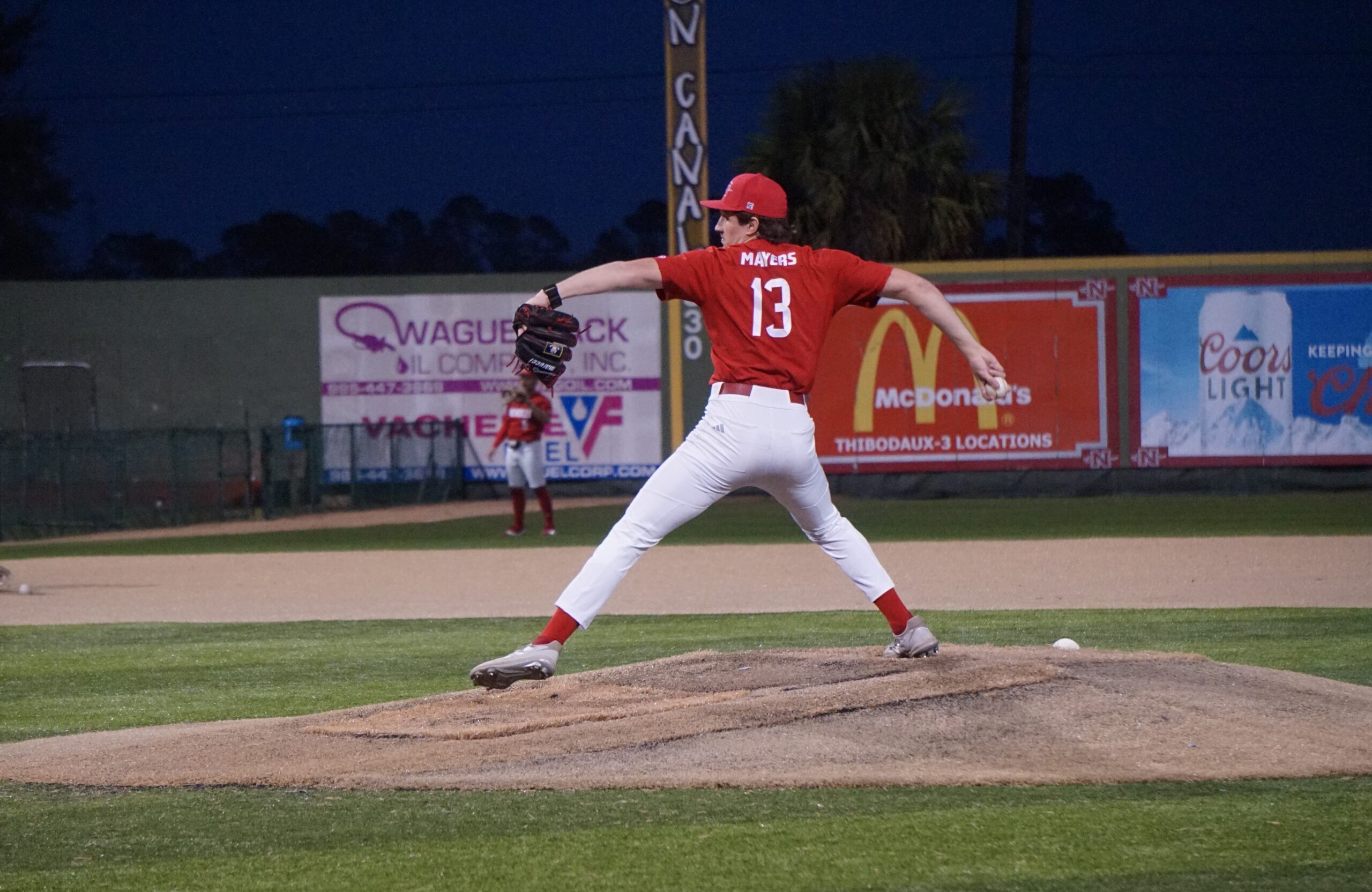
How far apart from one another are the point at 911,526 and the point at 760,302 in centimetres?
1396

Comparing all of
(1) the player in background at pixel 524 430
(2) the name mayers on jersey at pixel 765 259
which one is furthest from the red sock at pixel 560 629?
(1) the player in background at pixel 524 430

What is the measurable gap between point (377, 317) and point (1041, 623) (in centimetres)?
1999

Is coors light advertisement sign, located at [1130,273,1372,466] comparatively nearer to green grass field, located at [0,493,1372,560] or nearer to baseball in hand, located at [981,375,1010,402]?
green grass field, located at [0,493,1372,560]

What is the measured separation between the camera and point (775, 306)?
5809mm

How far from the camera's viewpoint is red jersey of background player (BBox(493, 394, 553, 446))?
57.3 ft

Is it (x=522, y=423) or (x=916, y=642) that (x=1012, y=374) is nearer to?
(x=522, y=423)

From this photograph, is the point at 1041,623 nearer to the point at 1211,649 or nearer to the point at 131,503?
the point at 1211,649

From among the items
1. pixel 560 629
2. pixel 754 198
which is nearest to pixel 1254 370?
pixel 754 198

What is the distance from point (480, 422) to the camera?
1085 inches

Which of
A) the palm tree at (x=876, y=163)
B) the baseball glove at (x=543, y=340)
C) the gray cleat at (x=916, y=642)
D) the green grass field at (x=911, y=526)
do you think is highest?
the palm tree at (x=876, y=163)

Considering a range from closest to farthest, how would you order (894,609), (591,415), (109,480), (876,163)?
(894,609) → (109,480) → (591,415) → (876,163)

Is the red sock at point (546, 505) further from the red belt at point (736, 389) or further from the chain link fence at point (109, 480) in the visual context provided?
the red belt at point (736, 389)

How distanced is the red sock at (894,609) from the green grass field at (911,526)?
10.7 meters

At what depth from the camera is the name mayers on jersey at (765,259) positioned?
5855 millimetres
